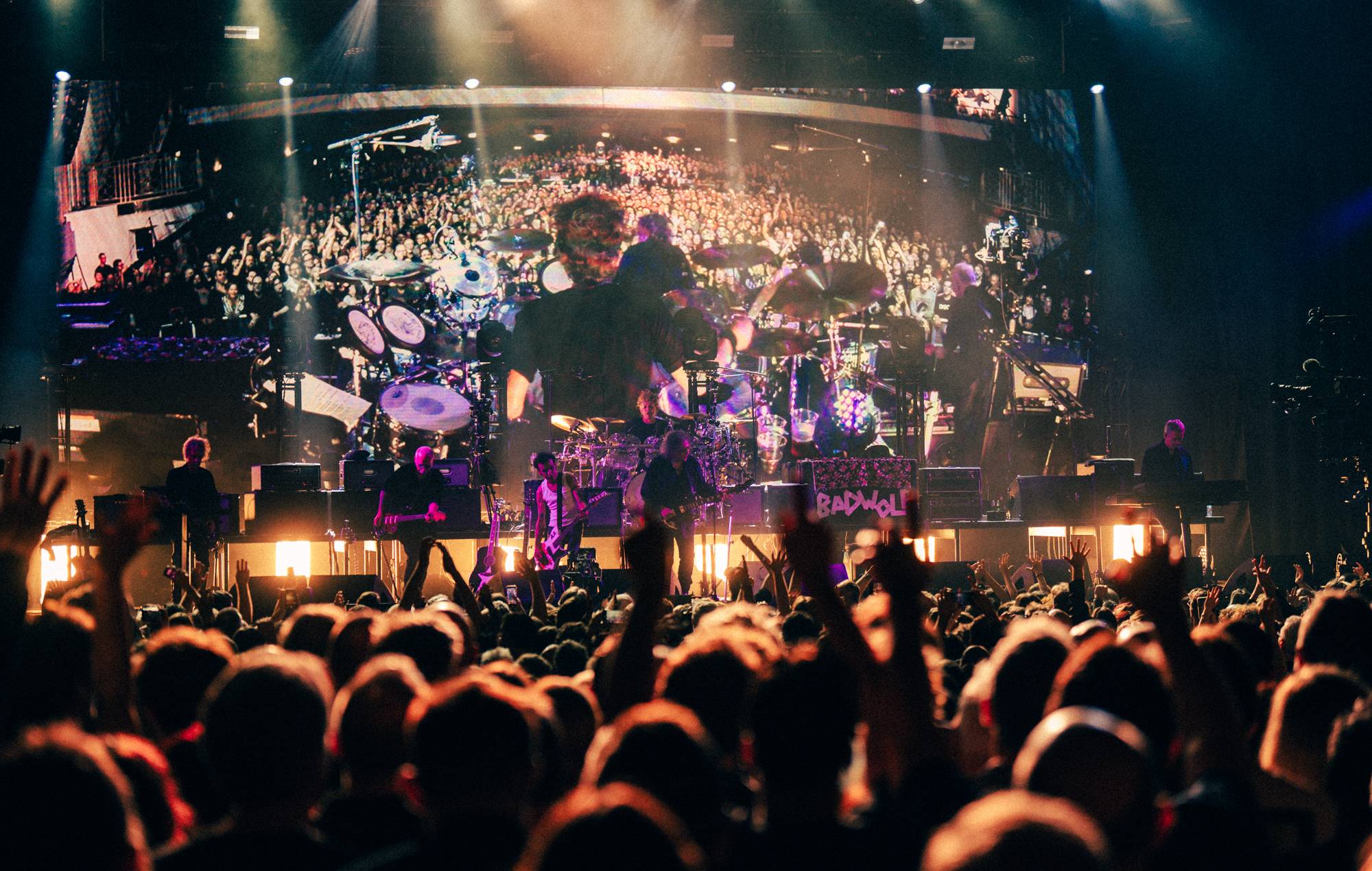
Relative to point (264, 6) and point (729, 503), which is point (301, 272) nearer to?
point (264, 6)

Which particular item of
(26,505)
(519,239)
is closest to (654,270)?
(519,239)

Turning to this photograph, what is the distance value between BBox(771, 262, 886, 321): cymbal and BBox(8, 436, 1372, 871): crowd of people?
42.9 feet

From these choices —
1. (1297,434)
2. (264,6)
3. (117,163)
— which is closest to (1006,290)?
(1297,434)

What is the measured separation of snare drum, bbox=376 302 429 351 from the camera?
51.9ft

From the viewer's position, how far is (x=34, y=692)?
2.66 meters

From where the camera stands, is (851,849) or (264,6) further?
(264,6)

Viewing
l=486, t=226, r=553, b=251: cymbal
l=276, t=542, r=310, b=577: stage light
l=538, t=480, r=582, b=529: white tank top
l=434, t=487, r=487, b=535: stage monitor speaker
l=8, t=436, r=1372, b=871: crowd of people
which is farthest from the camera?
l=486, t=226, r=553, b=251: cymbal

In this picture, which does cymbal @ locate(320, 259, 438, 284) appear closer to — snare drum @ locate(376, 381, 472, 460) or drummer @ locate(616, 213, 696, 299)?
snare drum @ locate(376, 381, 472, 460)

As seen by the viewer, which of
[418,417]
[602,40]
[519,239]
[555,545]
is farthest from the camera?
[519,239]

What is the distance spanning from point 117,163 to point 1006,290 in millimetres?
11146

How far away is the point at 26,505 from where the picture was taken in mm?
2838

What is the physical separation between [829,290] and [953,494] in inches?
140

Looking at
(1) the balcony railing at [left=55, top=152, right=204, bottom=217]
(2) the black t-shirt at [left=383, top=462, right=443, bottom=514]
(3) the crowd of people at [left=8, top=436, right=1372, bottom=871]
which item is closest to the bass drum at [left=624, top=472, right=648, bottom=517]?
(2) the black t-shirt at [left=383, top=462, right=443, bottom=514]

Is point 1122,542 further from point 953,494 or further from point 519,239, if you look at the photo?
point 519,239
